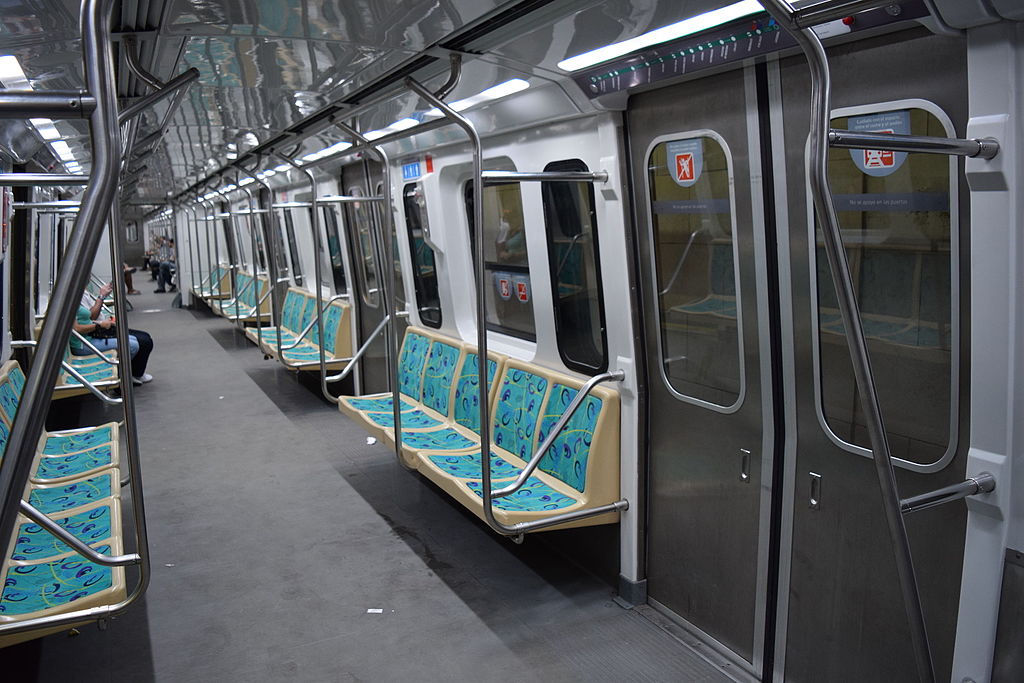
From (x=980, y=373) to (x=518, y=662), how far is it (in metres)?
2.12

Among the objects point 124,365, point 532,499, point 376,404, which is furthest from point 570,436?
point 124,365

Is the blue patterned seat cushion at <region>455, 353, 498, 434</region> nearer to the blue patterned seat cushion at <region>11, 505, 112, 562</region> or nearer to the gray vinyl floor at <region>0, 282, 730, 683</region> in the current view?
the gray vinyl floor at <region>0, 282, 730, 683</region>

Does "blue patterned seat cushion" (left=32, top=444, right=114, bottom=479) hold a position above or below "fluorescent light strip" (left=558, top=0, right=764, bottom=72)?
below

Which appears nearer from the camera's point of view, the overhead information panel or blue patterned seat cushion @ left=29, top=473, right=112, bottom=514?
the overhead information panel

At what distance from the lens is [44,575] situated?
123 inches

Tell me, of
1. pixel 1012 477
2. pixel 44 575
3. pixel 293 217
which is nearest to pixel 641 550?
pixel 1012 477

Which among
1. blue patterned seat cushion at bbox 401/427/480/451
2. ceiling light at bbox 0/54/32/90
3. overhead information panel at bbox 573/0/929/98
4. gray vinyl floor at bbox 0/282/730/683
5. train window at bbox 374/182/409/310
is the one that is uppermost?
ceiling light at bbox 0/54/32/90

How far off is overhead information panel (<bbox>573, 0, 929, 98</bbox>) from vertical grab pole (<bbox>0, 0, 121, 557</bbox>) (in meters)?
1.93

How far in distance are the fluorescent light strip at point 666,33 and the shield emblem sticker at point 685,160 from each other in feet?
1.56

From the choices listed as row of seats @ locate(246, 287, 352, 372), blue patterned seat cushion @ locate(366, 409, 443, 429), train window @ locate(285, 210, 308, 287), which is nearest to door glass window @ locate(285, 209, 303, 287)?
train window @ locate(285, 210, 308, 287)

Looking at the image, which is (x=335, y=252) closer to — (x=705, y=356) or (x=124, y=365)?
(x=705, y=356)

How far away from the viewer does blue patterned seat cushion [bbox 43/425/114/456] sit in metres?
4.97

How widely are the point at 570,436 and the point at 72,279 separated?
3.14 meters

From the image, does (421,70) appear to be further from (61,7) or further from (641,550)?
(641,550)
